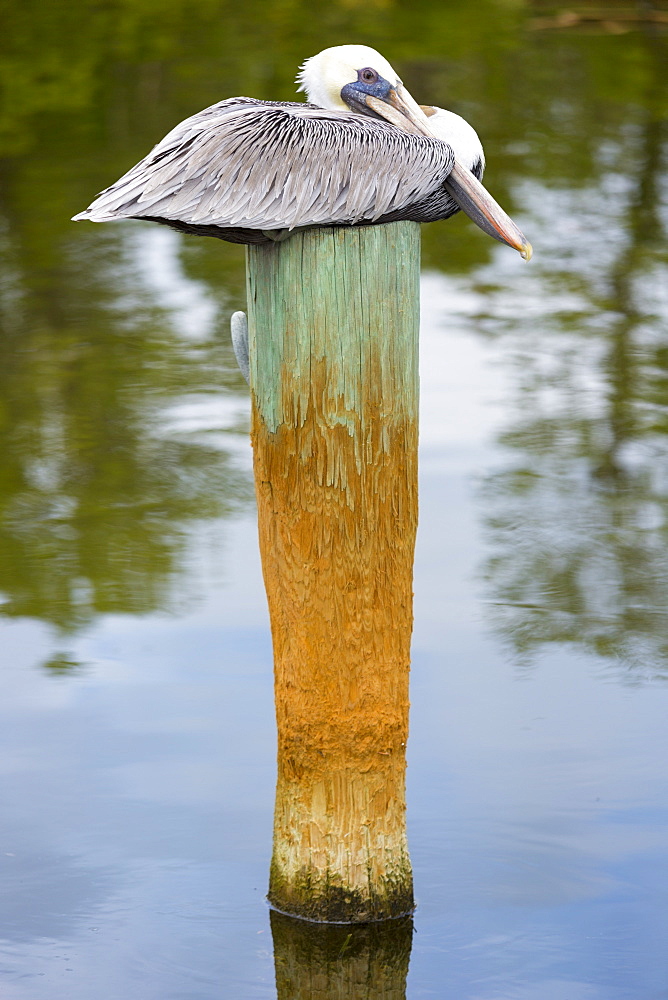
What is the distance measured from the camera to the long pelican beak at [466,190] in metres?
2.43

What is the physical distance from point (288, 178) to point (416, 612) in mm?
2009

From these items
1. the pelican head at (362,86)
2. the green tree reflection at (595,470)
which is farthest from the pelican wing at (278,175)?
the green tree reflection at (595,470)

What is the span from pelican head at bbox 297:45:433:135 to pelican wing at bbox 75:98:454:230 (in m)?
0.14

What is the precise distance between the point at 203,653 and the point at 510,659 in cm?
83

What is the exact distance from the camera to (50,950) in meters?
2.67

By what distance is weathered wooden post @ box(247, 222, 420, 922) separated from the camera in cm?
234

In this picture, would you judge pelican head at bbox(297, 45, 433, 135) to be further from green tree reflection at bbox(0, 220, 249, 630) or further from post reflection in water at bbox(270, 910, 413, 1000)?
green tree reflection at bbox(0, 220, 249, 630)

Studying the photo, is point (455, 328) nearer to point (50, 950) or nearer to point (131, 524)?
point (131, 524)

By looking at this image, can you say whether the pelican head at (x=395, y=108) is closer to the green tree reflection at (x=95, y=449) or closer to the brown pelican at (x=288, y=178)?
the brown pelican at (x=288, y=178)

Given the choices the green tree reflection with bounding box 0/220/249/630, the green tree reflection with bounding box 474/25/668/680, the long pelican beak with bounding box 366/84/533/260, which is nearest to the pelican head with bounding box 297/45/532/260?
the long pelican beak with bounding box 366/84/533/260

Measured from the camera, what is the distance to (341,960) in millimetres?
2555

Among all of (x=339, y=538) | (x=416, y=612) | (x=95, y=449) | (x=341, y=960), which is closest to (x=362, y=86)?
(x=339, y=538)

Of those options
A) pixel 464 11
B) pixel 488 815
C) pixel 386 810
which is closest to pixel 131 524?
pixel 488 815

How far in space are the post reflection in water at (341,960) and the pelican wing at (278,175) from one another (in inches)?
50.5
